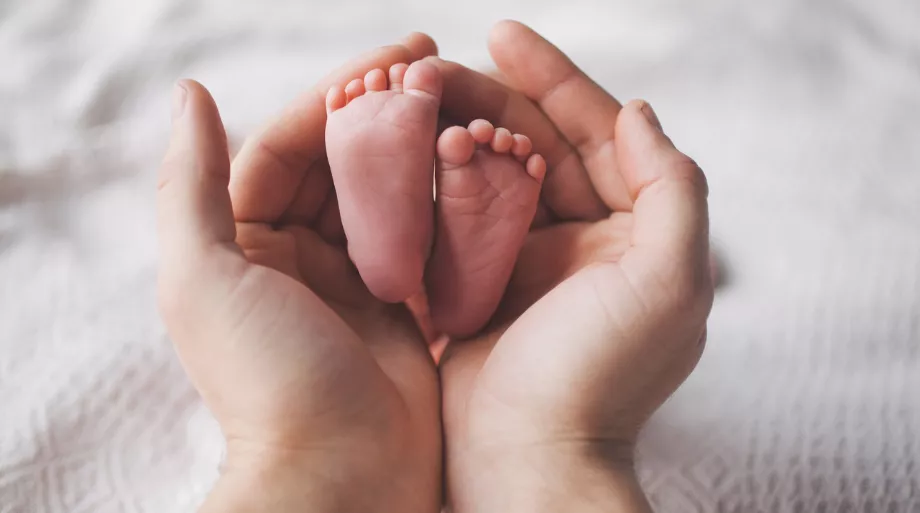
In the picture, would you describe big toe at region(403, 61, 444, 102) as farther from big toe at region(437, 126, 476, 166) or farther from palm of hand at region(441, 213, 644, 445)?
palm of hand at region(441, 213, 644, 445)

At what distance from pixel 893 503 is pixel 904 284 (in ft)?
0.74

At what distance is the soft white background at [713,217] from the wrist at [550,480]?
14 centimetres

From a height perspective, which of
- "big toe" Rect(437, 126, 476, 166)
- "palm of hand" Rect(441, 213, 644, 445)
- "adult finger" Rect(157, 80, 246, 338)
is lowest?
"palm of hand" Rect(441, 213, 644, 445)

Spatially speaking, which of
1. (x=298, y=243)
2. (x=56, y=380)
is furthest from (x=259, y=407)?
(x=56, y=380)

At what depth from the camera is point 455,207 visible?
2.01 ft

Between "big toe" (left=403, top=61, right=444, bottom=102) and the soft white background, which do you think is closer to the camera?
"big toe" (left=403, top=61, right=444, bottom=102)

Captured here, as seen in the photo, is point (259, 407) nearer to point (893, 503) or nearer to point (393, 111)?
point (393, 111)

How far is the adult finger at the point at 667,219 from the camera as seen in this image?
A: 21.6 inches

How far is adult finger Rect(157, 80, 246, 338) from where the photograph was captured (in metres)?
0.53

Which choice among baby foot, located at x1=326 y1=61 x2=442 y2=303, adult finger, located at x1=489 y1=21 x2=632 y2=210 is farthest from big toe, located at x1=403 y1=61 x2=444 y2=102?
adult finger, located at x1=489 y1=21 x2=632 y2=210

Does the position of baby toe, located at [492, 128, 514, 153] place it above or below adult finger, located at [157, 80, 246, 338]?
above

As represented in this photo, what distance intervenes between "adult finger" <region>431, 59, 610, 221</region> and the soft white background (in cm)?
20

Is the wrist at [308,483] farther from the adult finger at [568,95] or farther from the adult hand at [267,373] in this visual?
the adult finger at [568,95]

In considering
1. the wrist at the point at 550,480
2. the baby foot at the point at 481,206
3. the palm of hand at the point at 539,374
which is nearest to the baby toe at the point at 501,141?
the baby foot at the point at 481,206
